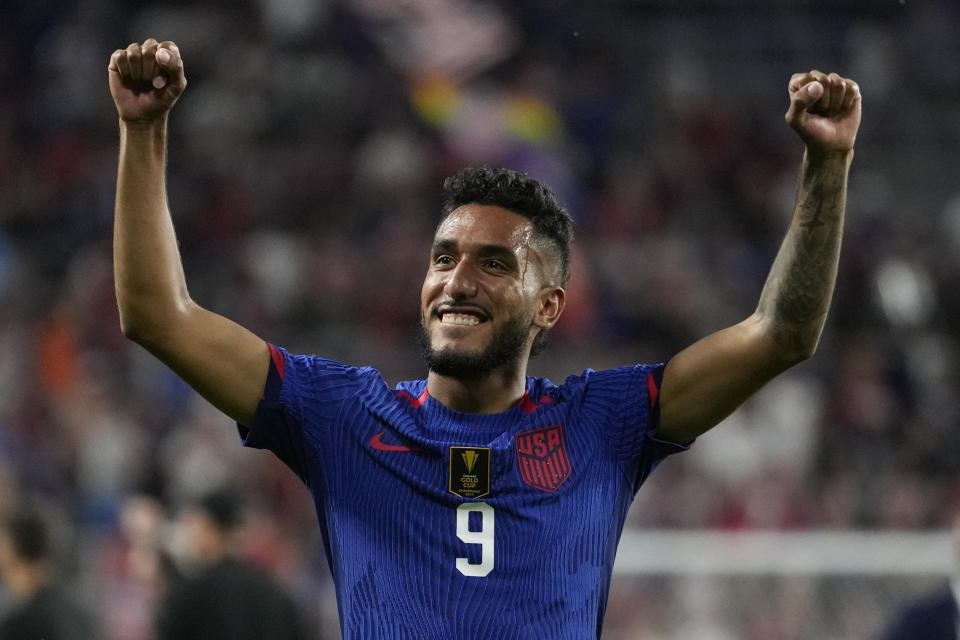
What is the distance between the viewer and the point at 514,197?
3.27 m

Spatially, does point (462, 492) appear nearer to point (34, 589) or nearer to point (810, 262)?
point (810, 262)

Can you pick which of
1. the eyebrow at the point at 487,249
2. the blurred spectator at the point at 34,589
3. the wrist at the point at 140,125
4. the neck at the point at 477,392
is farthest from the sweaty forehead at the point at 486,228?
the blurred spectator at the point at 34,589

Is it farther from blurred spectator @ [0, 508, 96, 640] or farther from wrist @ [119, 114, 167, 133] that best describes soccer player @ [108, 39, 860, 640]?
blurred spectator @ [0, 508, 96, 640]

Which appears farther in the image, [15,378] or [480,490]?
[15,378]

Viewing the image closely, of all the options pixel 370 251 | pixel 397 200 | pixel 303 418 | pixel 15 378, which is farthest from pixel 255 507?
pixel 303 418

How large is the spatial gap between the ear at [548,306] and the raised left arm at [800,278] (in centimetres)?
42

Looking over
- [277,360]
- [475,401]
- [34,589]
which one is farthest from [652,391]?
[34,589]

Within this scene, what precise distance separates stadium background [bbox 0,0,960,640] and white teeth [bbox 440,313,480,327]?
366 cm

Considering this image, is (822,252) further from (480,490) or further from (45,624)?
(45,624)

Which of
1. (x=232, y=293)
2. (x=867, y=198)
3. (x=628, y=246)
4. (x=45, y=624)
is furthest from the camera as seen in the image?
(x=867, y=198)

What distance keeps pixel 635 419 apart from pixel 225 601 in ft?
8.74

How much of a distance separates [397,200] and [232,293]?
1639 millimetres

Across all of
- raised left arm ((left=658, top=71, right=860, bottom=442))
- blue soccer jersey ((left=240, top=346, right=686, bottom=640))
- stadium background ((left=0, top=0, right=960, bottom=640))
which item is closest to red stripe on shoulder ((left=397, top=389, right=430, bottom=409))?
blue soccer jersey ((left=240, top=346, right=686, bottom=640))

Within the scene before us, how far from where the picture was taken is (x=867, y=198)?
11.8 m
